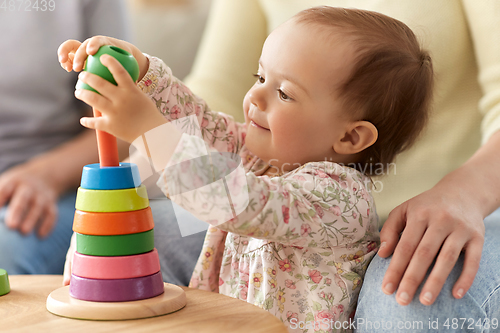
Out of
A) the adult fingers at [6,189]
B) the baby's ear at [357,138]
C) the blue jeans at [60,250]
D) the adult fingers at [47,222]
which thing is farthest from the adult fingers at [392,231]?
the adult fingers at [6,189]

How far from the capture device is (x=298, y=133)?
0.76 metres

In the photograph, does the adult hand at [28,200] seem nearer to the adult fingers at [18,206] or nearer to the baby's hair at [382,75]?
the adult fingers at [18,206]

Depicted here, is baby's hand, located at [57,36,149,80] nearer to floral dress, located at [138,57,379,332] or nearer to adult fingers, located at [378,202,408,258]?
floral dress, located at [138,57,379,332]

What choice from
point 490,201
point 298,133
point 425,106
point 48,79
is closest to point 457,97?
point 425,106

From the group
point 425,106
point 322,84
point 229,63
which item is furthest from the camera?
point 229,63

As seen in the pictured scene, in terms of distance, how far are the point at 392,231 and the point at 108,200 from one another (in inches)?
16.4

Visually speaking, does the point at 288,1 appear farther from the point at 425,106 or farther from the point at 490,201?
the point at 490,201

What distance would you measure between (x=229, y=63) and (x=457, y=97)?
1.89 feet

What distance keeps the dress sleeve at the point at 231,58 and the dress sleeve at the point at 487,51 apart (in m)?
0.50

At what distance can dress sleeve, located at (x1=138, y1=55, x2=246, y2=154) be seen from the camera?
761 mm

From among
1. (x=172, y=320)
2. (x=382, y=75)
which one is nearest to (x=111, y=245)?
(x=172, y=320)

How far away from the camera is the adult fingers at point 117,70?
0.48 meters

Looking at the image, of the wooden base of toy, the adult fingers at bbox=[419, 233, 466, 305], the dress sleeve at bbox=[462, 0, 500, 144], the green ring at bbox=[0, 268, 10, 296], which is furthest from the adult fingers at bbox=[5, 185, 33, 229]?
the dress sleeve at bbox=[462, 0, 500, 144]

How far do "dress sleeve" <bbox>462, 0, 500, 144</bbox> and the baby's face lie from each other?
40 centimetres
